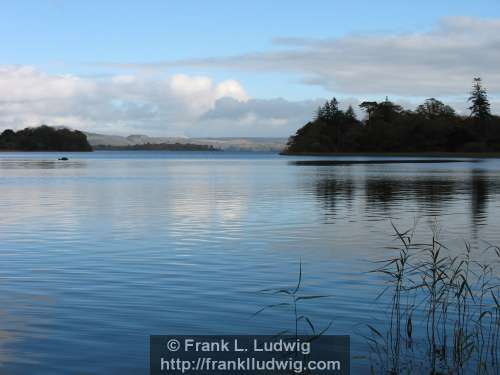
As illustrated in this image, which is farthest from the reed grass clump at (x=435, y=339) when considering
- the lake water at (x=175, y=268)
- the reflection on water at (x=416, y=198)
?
the reflection on water at (x=416, y=198)

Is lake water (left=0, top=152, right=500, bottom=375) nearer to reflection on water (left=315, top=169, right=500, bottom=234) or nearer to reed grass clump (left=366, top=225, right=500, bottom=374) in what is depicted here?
reflection on water (left=315, top=169, right=500, bottom=234)

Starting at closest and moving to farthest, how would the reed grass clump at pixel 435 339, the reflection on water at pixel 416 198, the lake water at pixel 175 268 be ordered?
the reed grass clump at pixel 435 339
the lake water at pixel 175 268
the reflection on water at pixel 416 198

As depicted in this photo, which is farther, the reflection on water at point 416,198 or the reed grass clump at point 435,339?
the reflection on water at point 416,198

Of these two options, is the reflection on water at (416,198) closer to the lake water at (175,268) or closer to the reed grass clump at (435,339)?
the lake water at (175,268)

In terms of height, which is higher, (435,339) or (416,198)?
(435,339)

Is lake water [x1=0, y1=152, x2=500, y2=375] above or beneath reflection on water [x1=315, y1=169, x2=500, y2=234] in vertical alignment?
above

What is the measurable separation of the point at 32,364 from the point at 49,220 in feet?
83.9

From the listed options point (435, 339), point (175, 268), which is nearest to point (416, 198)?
point (175, 268)

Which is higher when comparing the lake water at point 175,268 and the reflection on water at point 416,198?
the lake water at point 175,268

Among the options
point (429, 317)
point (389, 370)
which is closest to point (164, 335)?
point (389, 370)

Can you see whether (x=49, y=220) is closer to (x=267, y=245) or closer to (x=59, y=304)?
(x=267, y=245)

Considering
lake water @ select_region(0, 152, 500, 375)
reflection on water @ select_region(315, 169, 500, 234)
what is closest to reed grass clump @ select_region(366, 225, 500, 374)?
lake water @ select_region(0, 152, 500, 375)

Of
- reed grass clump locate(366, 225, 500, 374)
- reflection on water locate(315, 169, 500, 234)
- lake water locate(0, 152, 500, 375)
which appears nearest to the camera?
reed grass clump locate(366, 225, 500, 374)

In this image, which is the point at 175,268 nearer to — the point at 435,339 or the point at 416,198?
the point at 435,339
